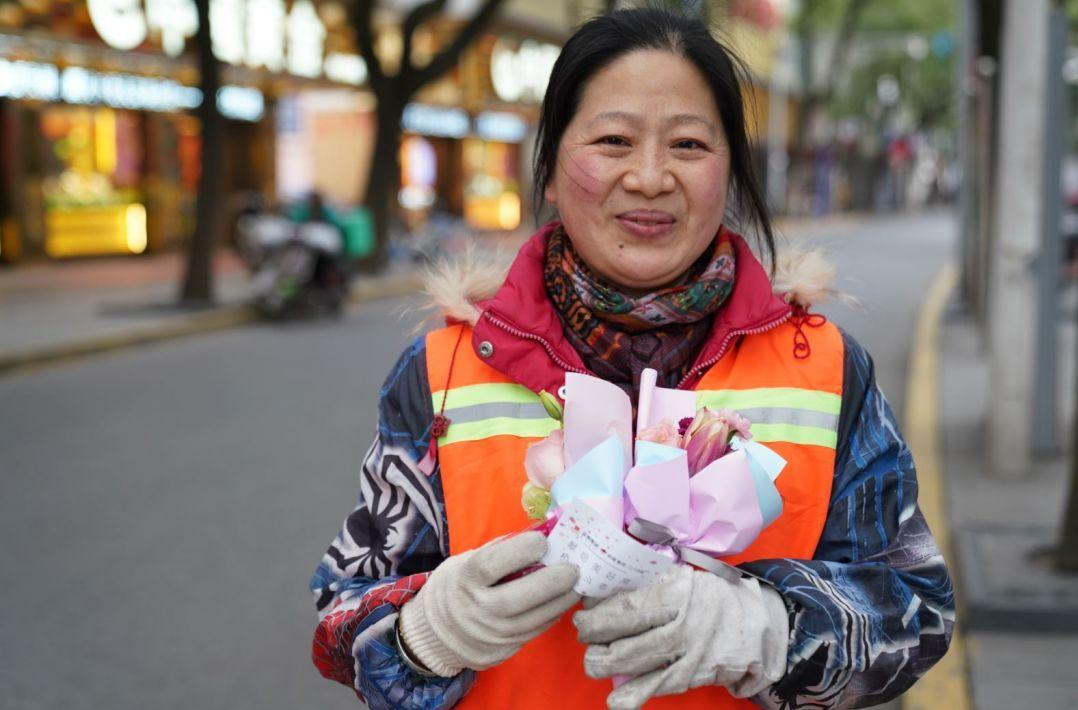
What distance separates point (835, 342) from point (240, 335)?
1279 cm

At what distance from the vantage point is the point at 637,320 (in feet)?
6.50

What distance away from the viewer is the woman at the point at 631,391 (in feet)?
6.19

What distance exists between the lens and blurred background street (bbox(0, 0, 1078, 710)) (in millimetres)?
4859

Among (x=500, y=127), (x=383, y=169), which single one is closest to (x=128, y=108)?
(x=383, y=169)

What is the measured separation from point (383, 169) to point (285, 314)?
17.8ft

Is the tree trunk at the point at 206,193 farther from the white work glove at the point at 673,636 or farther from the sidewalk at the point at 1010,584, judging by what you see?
the white work glove at the point at 673,636

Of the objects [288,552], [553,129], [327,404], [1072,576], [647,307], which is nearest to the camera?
[647,307]

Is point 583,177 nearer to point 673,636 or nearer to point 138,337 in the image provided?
point 673,636

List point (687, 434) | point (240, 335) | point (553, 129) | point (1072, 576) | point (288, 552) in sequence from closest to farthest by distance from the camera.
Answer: point (687, 434) < point (553, 129) < point (1072, 576) < point (288, 552) < point (240, 335)

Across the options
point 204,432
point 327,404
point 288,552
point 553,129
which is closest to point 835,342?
Result: point 553,129

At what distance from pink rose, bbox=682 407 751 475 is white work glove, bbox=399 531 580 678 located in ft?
0.71

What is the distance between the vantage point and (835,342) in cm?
203

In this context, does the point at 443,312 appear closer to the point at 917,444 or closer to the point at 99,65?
the point at 917,444

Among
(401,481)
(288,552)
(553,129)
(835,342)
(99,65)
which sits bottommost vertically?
(288,552)
